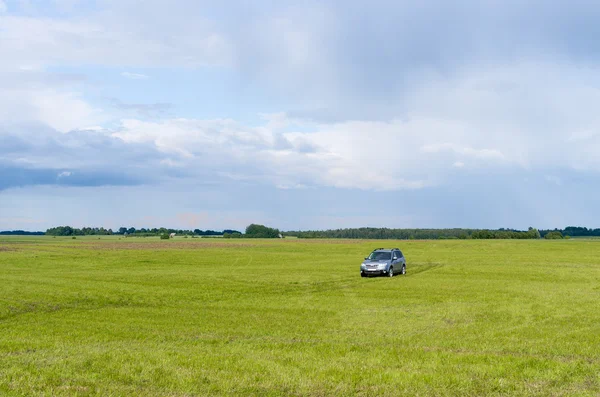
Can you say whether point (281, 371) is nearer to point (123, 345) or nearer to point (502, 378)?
point (502, 378)

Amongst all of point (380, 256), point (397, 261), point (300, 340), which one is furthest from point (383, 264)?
point (300, 340)

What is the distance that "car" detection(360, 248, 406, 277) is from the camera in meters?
37.1

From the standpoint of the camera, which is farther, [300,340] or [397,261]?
[397,261]

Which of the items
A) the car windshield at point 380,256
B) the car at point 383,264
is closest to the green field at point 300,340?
the car at point 383,264

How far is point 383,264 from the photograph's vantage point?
3719 centimetres

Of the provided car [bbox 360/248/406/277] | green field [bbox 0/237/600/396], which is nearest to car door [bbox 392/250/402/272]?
car [bbox 360/248/406/277]

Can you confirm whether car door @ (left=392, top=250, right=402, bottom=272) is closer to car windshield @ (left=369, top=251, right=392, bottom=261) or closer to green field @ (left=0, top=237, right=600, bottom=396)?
car windshield @ (left=369, top=251, right=392, bottom=261)

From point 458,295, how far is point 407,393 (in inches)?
654

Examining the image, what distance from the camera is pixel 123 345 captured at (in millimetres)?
13641

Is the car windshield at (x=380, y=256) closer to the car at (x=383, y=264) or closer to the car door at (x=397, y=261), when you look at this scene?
the car at (x=383, y=264)

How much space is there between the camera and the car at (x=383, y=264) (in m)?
37.1

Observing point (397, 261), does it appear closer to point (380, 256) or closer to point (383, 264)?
point (380, 256)

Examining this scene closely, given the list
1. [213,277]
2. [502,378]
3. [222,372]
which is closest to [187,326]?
[222,372]

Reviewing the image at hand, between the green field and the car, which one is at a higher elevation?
the car
